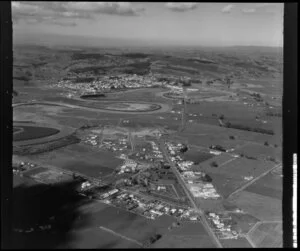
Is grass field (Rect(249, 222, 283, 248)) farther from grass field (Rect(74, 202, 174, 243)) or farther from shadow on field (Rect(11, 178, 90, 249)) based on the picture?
shadow on field (Rect(11, 178, 90, 249))

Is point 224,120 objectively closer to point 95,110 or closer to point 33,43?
point 95,110

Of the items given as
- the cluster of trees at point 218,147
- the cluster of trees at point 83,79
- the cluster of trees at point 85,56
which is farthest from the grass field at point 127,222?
the cluster of trees at point 83,79

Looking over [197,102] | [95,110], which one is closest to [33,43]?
[95,110]

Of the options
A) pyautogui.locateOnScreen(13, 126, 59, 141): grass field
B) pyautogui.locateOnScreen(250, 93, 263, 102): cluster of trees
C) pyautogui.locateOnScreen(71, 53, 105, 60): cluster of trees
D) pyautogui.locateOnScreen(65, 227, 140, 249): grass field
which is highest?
pyautogui.locateOnScreen(71, 53, 105, 60): cluster of trees

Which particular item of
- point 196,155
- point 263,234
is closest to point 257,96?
point 196,155

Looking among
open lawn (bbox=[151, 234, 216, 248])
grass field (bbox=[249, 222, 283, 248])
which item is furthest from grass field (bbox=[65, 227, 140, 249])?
grass field (bbox=[249, 222, 283, 248])

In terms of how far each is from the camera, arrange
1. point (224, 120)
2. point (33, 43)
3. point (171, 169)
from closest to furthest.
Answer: point (33, 43), point (171, 169), point (224, 120)

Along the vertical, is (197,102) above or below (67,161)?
above
